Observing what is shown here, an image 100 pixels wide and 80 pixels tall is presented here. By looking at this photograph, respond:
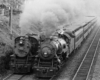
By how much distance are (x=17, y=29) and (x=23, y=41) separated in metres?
12.9

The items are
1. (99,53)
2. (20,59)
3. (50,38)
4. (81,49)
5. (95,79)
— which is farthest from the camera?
(81,49)

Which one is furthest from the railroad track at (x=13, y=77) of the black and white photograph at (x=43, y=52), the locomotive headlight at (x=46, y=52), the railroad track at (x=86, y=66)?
the railroad track at (x=86, y=66)

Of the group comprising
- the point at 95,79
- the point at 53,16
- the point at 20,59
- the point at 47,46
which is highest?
the point at 53,16

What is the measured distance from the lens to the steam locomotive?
15.2 meters

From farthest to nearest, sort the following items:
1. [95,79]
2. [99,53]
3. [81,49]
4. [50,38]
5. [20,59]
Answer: [81,49] < [99,53] < [20,59] < [95,79] < [50,38]

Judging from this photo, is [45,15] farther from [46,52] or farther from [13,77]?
[13,77]

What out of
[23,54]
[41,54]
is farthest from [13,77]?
[41,54]

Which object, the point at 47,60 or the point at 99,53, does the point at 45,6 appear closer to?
the point at 47,60

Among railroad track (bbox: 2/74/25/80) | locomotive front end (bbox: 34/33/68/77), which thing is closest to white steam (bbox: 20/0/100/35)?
locomotive front end (bbox: 34/33/68/77)

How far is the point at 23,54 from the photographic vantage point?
15422mm

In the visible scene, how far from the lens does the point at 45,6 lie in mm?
16281

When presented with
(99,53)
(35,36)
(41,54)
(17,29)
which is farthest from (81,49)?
(41,54)

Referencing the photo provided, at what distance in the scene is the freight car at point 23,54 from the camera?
15234mm

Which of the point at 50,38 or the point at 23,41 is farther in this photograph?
the point at 23,41
